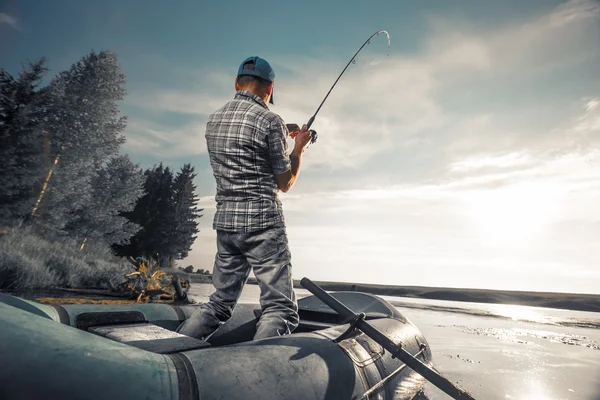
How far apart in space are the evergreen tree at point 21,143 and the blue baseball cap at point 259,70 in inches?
782

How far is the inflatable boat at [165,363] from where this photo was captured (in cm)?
99

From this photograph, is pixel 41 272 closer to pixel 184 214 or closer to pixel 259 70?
pixel 259 70

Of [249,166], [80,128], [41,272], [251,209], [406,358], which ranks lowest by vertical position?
[41,272]

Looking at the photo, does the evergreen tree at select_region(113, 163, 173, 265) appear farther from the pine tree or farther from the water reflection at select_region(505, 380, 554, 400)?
the water reflection at select_region(505, 380, 554, 400)

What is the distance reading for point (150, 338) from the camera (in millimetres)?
1701

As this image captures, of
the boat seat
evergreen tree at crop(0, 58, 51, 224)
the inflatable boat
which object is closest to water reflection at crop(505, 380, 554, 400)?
the inflatable boat

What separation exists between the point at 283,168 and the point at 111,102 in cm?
2330

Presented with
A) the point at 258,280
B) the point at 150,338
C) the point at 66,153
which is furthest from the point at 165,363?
the point at 66,153

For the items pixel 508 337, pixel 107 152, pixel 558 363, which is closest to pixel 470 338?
pixel 508 337

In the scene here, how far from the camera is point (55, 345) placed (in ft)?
3.45

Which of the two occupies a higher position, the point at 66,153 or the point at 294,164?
the point at 66,153

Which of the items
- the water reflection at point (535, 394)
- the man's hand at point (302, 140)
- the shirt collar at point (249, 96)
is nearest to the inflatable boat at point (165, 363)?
the man's hand at point (302, 140)

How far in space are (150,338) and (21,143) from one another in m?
22.4

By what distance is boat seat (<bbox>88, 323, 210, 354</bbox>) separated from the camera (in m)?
1.54
